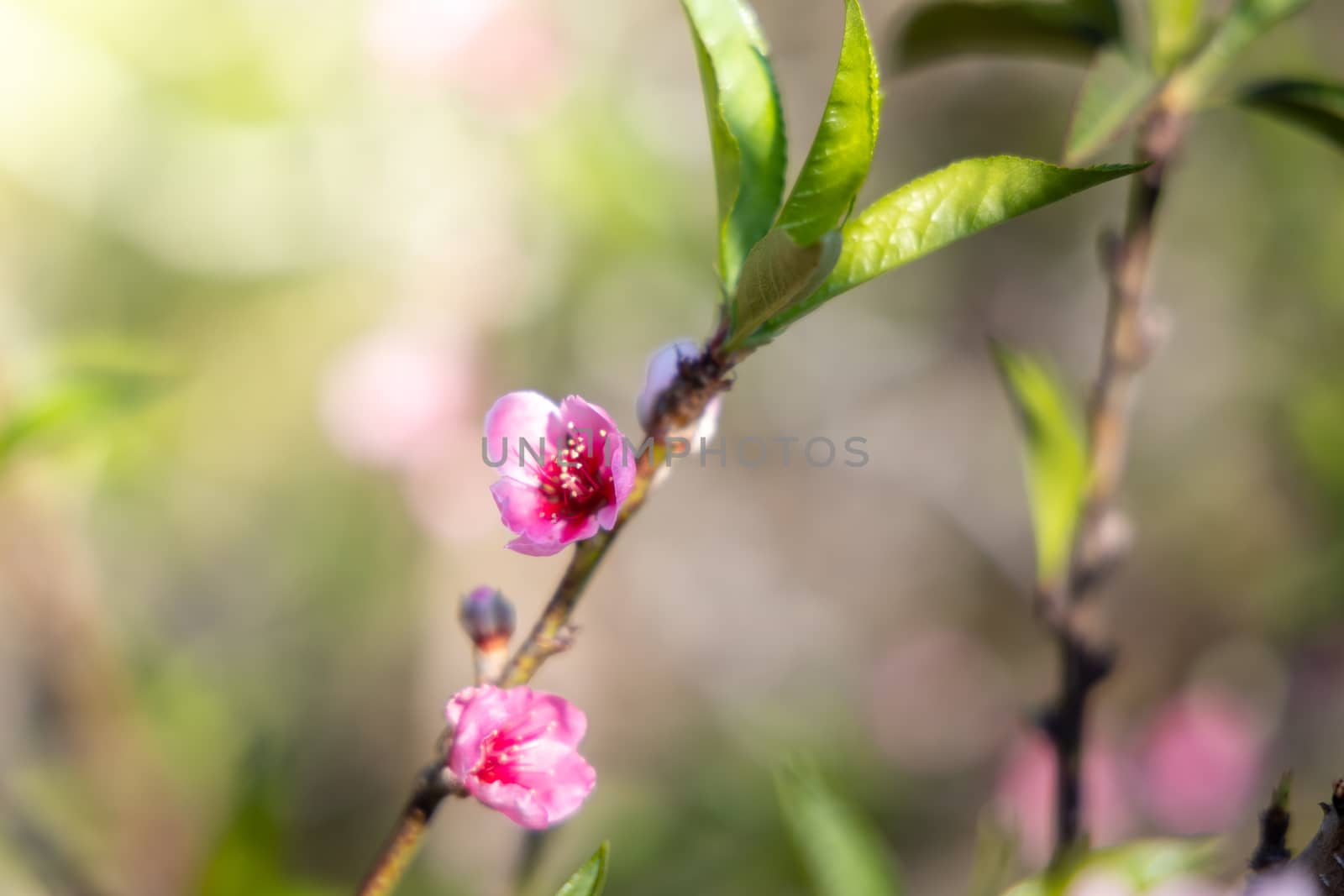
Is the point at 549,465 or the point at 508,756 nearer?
the point at 508,756

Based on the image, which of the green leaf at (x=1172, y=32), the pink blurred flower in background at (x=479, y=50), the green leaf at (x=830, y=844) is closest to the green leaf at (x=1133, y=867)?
the green leaf at (x=830, y=844)

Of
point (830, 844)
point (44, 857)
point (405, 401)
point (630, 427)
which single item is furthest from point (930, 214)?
point (630, 427)

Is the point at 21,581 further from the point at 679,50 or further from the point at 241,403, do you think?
the point at 679,50

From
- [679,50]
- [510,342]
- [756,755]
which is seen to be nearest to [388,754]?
[756,755]

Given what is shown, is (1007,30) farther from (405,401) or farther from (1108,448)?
(405,401)

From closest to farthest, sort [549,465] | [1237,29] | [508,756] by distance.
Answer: [508,756] → [549,465] → [1237,29]

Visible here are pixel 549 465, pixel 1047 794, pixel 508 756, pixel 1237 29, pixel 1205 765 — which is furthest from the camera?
pixel 1047 794

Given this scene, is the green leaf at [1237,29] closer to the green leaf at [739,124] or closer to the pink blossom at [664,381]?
the green leaf at [739,124]
